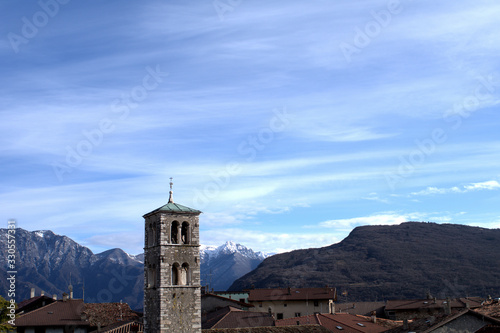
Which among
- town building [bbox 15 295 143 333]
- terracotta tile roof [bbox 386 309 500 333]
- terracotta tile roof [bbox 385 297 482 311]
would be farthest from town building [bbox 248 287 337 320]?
terracotta tile roof [bbox 386 309 500 333]

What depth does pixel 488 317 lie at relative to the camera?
39562 mm

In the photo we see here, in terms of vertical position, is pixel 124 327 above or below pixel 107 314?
below

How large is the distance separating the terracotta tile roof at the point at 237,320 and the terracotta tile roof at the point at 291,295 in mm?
23265

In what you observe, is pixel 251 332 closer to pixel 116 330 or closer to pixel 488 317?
pixel 116 330

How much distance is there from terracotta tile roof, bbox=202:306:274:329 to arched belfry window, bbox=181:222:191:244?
17054 mm

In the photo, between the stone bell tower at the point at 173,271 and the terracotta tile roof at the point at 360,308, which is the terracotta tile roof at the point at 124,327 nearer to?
the stone bell tower at the point at 173,271

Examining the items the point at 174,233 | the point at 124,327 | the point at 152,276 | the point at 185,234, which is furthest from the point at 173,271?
the point at 124,327

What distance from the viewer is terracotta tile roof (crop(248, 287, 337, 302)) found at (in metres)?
88.2

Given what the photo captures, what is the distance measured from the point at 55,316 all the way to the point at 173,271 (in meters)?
27.2

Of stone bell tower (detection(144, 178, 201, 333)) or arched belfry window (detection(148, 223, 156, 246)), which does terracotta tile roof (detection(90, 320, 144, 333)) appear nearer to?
stone bell tower (detection(144, 178, 201, 333))

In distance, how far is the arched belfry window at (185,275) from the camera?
149ft

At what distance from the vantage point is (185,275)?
150ft

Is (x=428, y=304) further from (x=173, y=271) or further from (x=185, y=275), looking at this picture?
(x=173, y=271)

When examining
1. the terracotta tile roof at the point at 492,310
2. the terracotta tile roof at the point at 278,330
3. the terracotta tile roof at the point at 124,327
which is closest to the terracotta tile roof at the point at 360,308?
the terracotta tile roof at the point at 278,330
